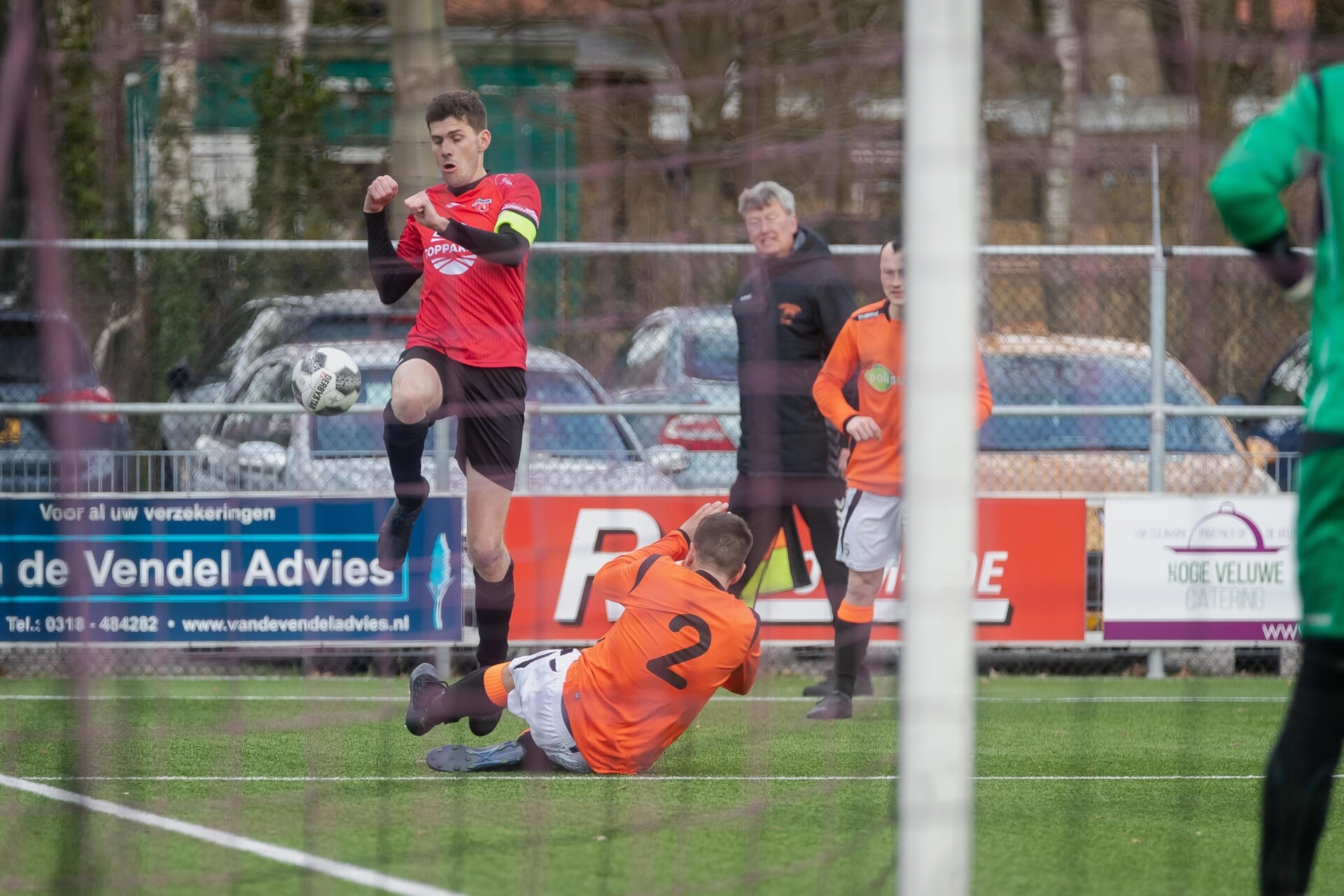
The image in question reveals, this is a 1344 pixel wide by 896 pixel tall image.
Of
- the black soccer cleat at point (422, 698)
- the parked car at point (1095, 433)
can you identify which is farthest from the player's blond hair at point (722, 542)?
the parked car at point (1095, 433)

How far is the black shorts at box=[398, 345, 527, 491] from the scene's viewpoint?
5.00m

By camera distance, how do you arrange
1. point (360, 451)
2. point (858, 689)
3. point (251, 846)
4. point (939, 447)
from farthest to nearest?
point (360, 451)
point (858, 689)
point (251, 846)
point (939, 447)

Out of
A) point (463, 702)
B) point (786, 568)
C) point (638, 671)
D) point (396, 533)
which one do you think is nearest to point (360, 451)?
point (786, 568)

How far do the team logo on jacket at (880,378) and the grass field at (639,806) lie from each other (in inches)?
50.5

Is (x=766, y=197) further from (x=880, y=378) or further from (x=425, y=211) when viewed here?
(x=425, y=211)

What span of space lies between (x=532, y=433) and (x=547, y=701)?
10.9ft

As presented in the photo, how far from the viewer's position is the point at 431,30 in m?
6.34

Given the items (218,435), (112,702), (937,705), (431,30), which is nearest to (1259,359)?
(431,30)

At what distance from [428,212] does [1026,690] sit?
166 inches

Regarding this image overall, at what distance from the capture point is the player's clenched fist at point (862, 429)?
5496 millimetres

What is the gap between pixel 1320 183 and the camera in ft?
8.76

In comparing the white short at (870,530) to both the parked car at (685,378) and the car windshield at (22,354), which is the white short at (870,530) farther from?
the car windshield at (22,354)

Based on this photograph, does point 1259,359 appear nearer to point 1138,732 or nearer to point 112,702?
point 1138,732

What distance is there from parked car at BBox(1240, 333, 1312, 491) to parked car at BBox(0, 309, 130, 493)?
5.74 m
